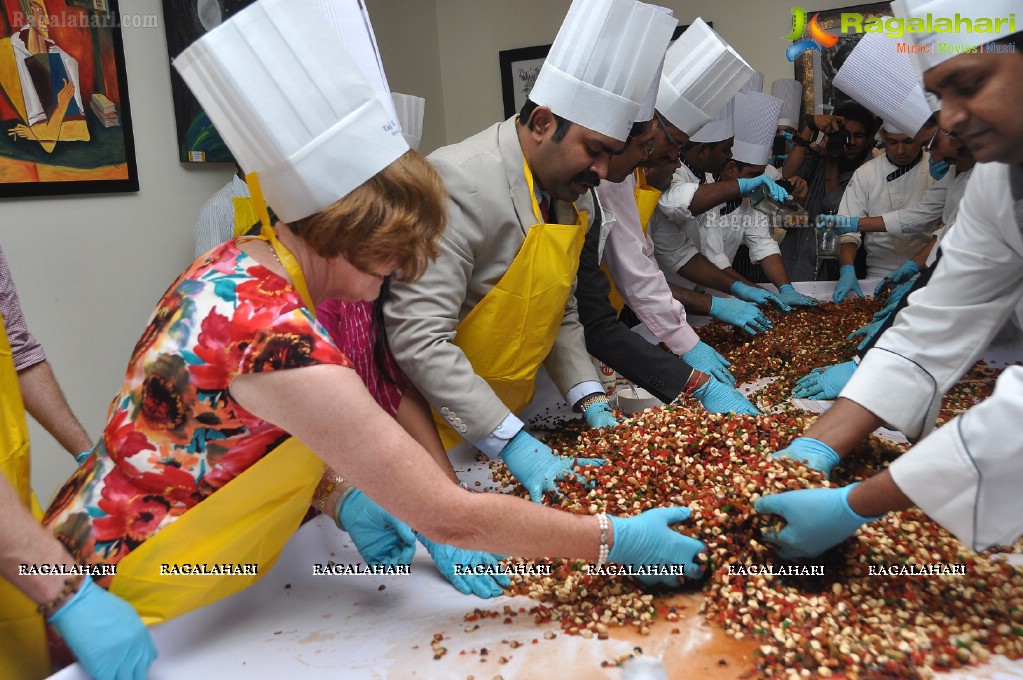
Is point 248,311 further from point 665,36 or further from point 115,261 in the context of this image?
point 115,261

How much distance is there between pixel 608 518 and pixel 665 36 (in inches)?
53.2

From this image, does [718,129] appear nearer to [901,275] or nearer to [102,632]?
[901,275]

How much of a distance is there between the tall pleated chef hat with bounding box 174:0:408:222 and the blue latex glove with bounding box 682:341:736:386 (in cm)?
160

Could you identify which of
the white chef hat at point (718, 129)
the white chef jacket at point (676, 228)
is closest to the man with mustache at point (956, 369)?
the white chef jacket at point (676, 228)

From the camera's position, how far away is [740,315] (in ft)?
10.1

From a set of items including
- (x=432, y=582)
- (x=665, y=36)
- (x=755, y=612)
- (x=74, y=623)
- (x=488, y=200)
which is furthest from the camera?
(x=665, y=36)

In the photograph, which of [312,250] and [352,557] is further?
[352,557]

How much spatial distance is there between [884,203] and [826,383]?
2.55 m

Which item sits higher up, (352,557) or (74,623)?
(74,623)

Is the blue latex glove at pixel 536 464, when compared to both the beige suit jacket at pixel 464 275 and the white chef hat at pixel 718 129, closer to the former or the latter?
the beige suit jacket at pixel 464 275

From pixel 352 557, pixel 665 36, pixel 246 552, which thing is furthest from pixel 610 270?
pixel 246 552

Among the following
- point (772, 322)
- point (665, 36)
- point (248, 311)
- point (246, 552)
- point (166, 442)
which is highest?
point (665, 36)

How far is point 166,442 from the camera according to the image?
1.07 metres

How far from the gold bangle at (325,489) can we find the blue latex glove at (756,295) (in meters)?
2.52
